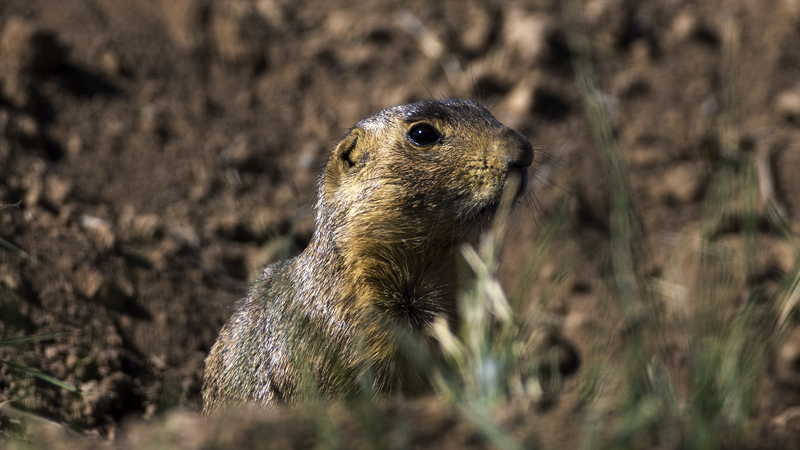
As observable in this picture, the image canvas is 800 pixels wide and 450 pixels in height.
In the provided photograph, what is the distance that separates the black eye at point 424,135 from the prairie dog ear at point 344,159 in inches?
11.9

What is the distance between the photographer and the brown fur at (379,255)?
3.28 metres

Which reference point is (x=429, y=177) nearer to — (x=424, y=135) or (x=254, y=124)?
(x=424, y=135)

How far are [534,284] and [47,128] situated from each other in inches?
142

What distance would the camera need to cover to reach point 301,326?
3355 mm

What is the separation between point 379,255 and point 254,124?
3.02 m

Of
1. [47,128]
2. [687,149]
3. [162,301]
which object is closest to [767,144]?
[687,149]

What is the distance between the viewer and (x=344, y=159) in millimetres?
3811

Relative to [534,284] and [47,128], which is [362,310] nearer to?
[534,284]

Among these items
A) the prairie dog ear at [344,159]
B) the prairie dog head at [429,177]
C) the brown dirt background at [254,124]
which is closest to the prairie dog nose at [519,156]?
the prairie dog head at [429,177]

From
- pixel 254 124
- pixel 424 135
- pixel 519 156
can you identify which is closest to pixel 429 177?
pixel 424 135

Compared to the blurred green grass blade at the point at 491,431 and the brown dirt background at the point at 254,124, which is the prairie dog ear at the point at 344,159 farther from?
the blurred green grass blade at the point at 491,431

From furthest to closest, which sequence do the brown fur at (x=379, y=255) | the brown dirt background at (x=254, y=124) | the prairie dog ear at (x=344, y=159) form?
the brown dirt background at (x=254, y=124), the prairie dog ear at (x=344, y=159), the brown fur at (x=379, y=255)

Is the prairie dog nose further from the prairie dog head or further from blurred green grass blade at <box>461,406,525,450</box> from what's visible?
blurred green grass blade at <box>461,406,525,450</box>

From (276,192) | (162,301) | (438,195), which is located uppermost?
(276,192)
